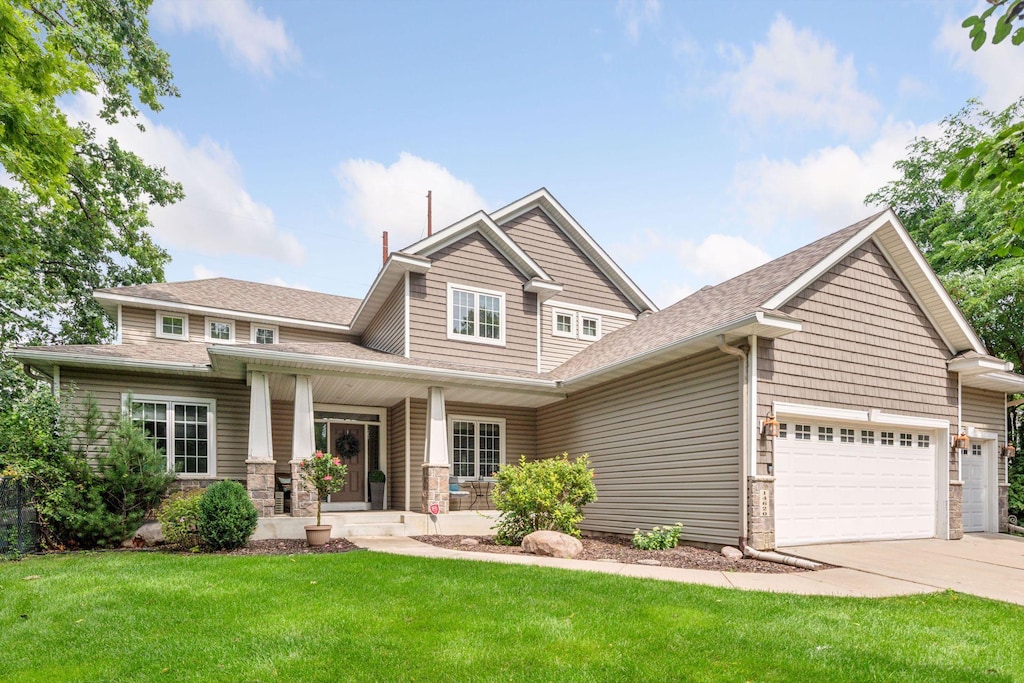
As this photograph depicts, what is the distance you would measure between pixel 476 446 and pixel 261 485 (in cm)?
543

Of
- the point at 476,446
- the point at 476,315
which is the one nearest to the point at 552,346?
the point at 476,315

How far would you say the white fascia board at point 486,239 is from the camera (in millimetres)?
14156

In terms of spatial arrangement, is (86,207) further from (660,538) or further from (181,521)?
(660,538)

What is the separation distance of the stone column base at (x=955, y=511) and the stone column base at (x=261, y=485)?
12.6 m

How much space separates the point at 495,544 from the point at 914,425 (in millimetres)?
8186

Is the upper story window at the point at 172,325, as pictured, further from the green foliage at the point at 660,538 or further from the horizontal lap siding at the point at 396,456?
the green foliage at the point at 660,538

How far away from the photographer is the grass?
4234 mm

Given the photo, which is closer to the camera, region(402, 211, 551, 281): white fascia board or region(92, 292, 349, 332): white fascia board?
region(402, 211, 551, 281): white fascia board

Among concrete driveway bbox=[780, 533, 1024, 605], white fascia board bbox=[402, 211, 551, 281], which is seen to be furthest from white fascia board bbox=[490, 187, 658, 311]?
concrete driveway bbox=[780, 533, 1024, 605]

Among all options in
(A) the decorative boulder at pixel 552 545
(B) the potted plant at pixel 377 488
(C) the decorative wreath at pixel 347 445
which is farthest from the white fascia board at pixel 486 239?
(A) the decorative boulder at pixel 552 545

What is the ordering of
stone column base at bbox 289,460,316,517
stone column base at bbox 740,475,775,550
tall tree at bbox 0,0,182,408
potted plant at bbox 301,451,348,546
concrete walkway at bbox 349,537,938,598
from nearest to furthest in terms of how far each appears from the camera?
concrete walkway at bbox 349,537,938,598, stone column base at bbox 740,475,775,550, potted plant at bbox 301,451,348,546, stone column base at bbox 289,460,316,517, tall tree at bbox 0,0,182,408

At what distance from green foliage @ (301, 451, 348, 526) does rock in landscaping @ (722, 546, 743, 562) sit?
6.27 meters

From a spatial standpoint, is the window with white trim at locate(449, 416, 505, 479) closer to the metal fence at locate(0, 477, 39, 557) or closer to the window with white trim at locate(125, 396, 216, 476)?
the window with white trim at locate(125, 396, 216, 476)

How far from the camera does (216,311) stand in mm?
15500
